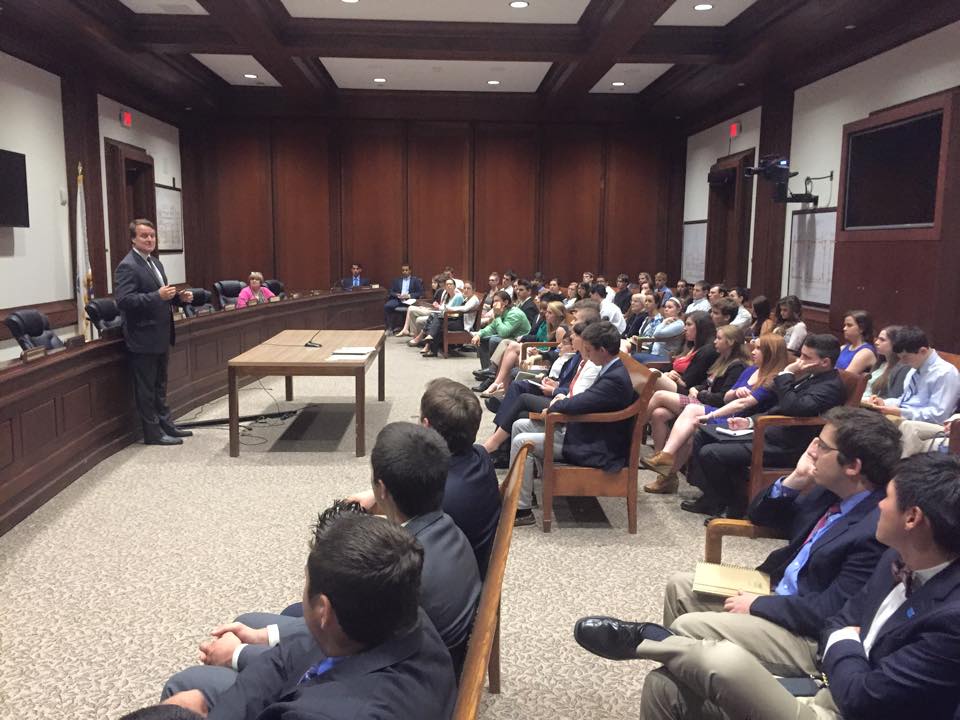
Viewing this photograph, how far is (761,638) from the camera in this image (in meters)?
2.04

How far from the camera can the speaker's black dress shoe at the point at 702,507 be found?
4.19 m

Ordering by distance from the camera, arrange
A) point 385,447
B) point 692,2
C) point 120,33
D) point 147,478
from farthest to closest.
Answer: point 120,33
point 692,2
point 147,478
point 385,447

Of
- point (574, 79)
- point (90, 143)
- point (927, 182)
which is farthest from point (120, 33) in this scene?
point (927, 182)

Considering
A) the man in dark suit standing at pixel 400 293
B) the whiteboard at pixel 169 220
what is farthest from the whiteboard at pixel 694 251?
the whiteboard at pixel 169 220

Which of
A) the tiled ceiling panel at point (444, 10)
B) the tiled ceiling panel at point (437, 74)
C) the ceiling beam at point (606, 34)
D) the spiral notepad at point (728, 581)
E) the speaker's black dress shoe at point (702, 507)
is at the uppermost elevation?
the tiled ceiling panel at point (437, 74)

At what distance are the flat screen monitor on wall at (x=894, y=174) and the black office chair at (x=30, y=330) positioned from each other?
624 centimetres

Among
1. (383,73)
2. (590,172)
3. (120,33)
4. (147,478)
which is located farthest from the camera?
(590,172)

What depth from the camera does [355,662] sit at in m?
1.26

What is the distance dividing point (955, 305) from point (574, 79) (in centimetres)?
578

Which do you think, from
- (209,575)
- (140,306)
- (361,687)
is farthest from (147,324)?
(361,687)

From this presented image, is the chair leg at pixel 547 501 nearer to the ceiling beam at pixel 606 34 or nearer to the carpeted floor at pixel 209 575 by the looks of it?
the carpeted floor at pixel 209 575

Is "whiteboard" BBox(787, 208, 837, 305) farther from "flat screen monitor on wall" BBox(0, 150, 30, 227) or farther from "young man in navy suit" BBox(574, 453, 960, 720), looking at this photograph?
"flat screen monitor on wall" BBox(0, 150, 30, 227)

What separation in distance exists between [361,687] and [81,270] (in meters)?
7.95

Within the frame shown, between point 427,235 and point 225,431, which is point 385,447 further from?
point 427,235
